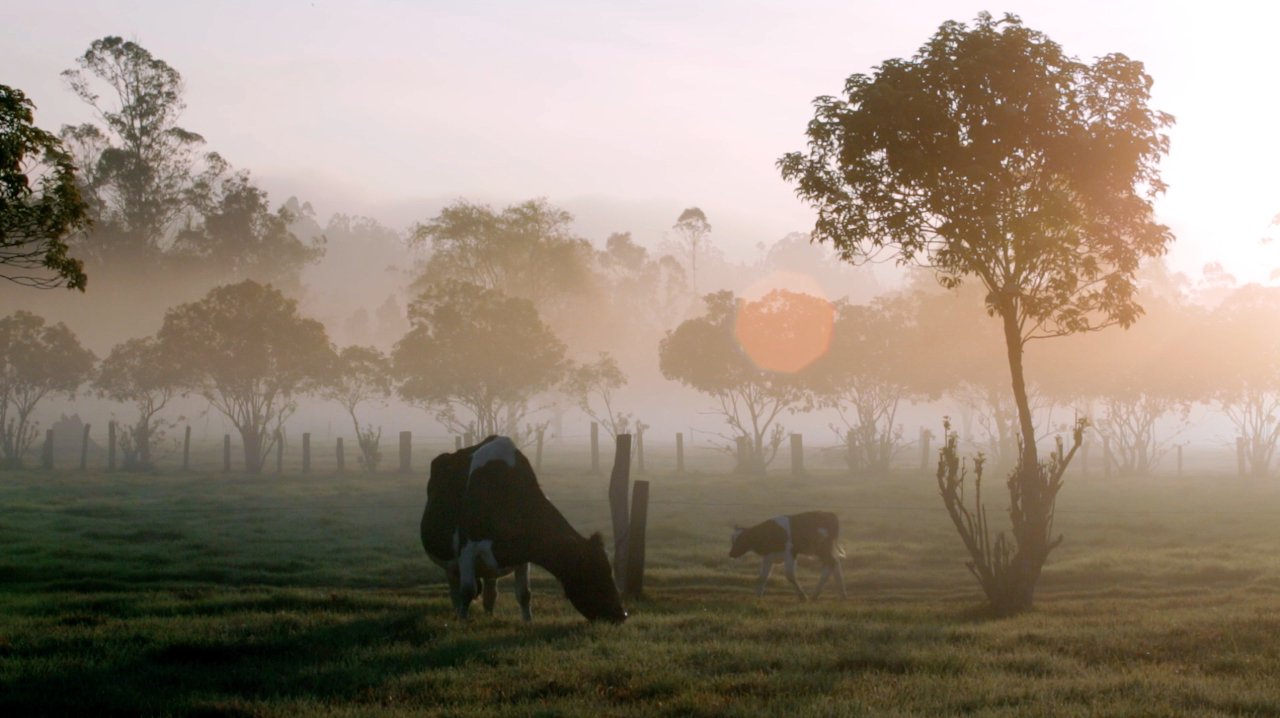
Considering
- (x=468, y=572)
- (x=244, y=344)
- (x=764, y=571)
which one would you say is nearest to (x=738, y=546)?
(x=764, y=571)

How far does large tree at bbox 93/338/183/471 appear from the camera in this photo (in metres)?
45.7

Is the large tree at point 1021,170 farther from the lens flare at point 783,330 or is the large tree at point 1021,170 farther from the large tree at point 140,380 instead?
the large tree at point 140,380

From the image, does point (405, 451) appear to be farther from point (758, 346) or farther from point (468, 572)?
point (468, 572)

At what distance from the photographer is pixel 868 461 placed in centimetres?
4606

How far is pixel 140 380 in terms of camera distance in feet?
156

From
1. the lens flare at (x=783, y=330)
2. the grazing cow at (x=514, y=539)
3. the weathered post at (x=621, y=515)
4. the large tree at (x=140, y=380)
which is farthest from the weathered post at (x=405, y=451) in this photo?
the grazing cow at (x=514, y=539)

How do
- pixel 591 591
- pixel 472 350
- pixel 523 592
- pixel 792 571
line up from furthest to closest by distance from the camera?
pixel 472 350
pixel 792 571
pixel 523 592
pixel 591 591

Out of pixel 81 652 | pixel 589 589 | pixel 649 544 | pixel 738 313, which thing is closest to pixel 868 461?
pixel 738 313

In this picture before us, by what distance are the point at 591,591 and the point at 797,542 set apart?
563cm

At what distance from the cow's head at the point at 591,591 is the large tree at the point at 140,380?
40672 mm

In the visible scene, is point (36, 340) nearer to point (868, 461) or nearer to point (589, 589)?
point (868, 461)

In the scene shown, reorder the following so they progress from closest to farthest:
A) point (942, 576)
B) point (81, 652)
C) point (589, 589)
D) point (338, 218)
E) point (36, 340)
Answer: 1. point (81, 652)
2. point (589, 589)
3. point (942, 576)
4. point (36, 340)
5. point (338, 218)

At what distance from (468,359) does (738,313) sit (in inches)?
515

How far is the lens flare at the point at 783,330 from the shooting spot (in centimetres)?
4578
